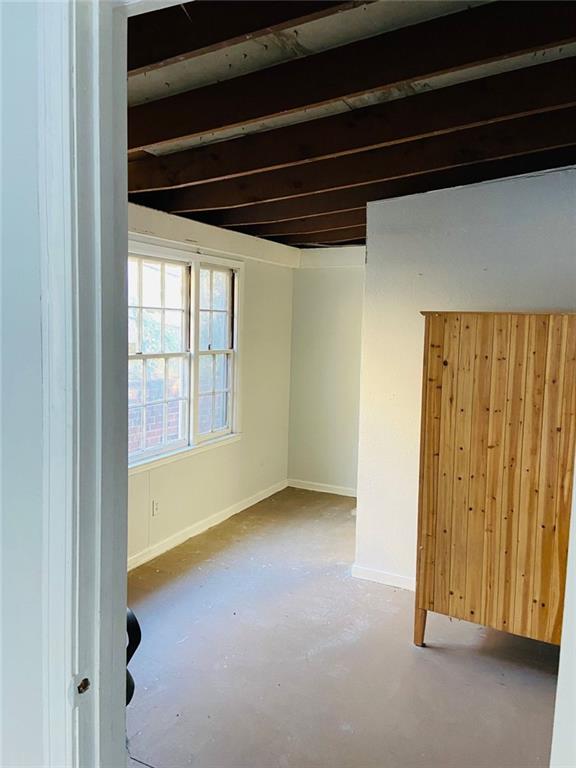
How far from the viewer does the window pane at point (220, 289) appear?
444 centimetres

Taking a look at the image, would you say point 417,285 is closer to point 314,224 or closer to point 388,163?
point 388,163

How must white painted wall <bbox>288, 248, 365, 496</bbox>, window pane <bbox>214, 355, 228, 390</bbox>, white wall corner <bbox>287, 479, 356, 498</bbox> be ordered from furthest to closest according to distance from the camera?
white wall corner <bbox>287, 479, 356, 498</bbox> → white painted wall <bbox>288, 248, 365, 496</bbox> → window pane <bbox>214, 355, 228, 390</bbox>

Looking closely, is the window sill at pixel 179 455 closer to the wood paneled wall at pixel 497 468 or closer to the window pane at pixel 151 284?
the window pane at pixel 151 284

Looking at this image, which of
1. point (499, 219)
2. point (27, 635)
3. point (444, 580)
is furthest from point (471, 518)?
point (27, 635)

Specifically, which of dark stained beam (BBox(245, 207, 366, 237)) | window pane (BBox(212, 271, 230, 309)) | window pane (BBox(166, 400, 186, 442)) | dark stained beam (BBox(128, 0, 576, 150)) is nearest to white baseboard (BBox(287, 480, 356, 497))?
window pane (BBox(166, 400, 186, 442))

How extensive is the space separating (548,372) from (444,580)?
3.75 ft

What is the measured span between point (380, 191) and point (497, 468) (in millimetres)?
1855

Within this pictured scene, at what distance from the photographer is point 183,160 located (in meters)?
3.06

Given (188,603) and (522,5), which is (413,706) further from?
(522,5)

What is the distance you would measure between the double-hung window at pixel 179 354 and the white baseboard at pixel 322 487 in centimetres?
122

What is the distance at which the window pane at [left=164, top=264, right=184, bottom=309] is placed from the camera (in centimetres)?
389

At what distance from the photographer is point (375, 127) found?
245 cm

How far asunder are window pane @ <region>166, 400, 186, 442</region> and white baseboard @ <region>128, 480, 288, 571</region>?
2.31 feet

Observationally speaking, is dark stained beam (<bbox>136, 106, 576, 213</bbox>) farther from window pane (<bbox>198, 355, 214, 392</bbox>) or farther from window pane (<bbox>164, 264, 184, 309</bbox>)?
window pane (<bbox>198, 355, 214, 392</bbox>)
